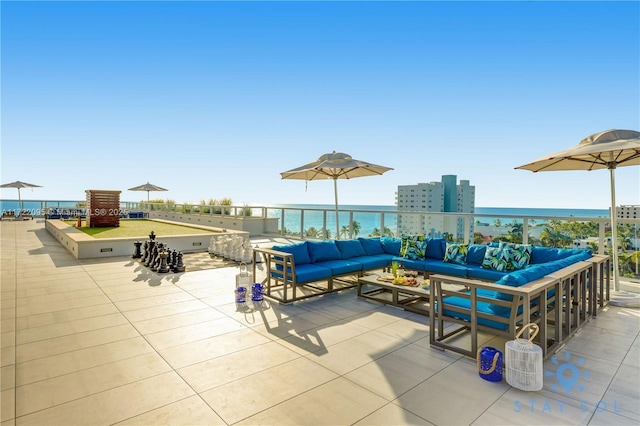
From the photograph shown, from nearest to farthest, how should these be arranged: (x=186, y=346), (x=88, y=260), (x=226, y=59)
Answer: (x=186, y=346), (x=88, y=260), (x=226, y=59)

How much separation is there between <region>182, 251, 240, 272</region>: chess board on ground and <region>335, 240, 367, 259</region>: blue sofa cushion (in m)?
2.63

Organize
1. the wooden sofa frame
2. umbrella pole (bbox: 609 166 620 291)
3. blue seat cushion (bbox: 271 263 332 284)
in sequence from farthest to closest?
umbrella pole (bbox: 609 166 620 291), blue seat cushion (bbox: 271 263 332 284), the wooden sofa frame

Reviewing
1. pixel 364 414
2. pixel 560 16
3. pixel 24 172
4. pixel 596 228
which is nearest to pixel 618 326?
pixel 596 228

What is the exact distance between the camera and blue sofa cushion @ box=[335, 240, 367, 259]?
5.54 metres

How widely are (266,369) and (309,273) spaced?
1.97m

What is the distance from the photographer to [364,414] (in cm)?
202

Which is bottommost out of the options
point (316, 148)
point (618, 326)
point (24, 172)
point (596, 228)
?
point (618, 326)

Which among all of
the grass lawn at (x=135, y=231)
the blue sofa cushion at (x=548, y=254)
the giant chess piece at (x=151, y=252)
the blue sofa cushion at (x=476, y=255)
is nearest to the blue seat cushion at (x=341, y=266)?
the blue sofa cushion at (x=476, y=255)

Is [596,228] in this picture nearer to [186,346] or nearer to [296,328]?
[296,328]

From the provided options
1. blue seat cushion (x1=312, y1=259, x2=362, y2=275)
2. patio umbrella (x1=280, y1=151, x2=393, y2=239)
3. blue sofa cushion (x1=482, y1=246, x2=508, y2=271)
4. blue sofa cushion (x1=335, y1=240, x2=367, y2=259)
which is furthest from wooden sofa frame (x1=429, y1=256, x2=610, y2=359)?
patio umbrella (x1=280, y1=151, x2=393, y2=239)

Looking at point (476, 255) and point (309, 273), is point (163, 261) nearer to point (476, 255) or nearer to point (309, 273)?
point (309, 273)

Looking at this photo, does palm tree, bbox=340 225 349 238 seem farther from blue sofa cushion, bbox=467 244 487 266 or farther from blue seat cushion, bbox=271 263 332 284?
blue seat cushion, bbox=271 263 332 284

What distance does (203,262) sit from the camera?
23.6ft

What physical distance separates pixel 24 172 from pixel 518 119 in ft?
93.8
